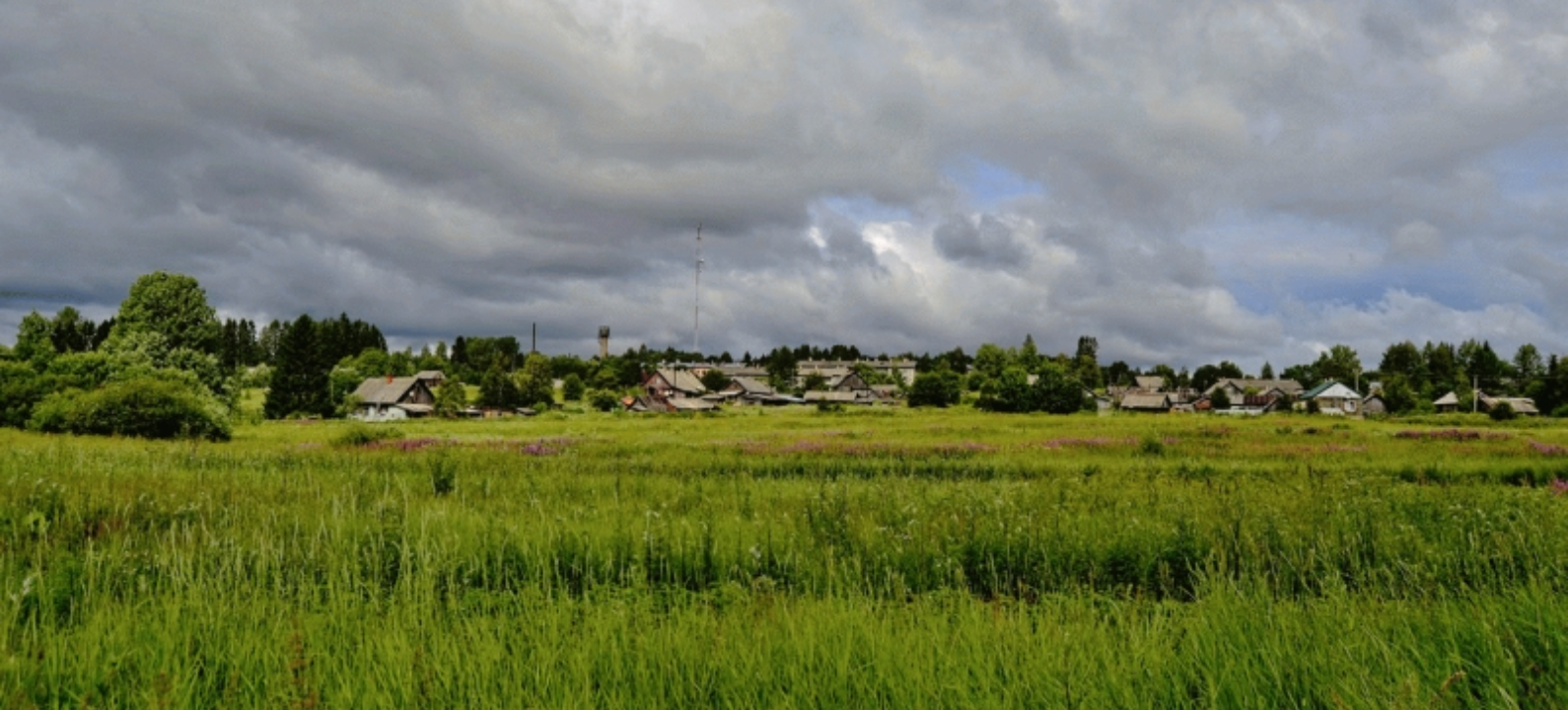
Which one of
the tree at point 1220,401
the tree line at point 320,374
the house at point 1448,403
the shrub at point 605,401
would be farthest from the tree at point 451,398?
the house at point 1448,403

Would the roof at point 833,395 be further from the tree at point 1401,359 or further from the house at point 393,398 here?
the tree at point 1401,359

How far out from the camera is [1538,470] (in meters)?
23.8

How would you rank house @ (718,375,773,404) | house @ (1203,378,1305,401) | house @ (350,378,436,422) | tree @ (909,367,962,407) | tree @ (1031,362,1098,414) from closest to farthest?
1. tree @ (1031,362,1098,414)
2. house @ (350,378,436,422)
3. tree @ (909,367,962,407)
4. house @ (718,375,773,404)
5. house @ (1203,378,1305,401)

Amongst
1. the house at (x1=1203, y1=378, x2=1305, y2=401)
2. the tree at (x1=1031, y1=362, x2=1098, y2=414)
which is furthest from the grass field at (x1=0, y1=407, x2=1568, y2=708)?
the house at (x1=1203, y1=378, x2=1305, y2=401)

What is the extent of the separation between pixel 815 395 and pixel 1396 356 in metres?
124

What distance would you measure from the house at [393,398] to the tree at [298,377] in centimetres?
1200

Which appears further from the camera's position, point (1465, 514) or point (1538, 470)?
point (1538, 470)

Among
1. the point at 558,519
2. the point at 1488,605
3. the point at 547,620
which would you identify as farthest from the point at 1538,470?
the point at 547,620

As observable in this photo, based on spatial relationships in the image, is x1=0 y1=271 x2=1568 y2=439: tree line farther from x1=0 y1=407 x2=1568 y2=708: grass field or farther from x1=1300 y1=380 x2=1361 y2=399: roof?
x1=0 y1=407 x2=1568 y2=708: grass field

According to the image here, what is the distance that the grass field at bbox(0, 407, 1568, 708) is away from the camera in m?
4.17

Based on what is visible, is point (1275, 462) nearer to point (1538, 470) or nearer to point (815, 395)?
point (1538, 470)

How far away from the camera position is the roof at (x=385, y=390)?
109 meters

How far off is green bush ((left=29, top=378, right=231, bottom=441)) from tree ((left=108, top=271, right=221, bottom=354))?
13.7 meters

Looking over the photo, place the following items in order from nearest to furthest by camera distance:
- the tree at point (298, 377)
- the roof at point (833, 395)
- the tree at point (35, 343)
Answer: the tree at point (35, 343)
the tree at point (298, 377)
the roof at point (833, 395)
